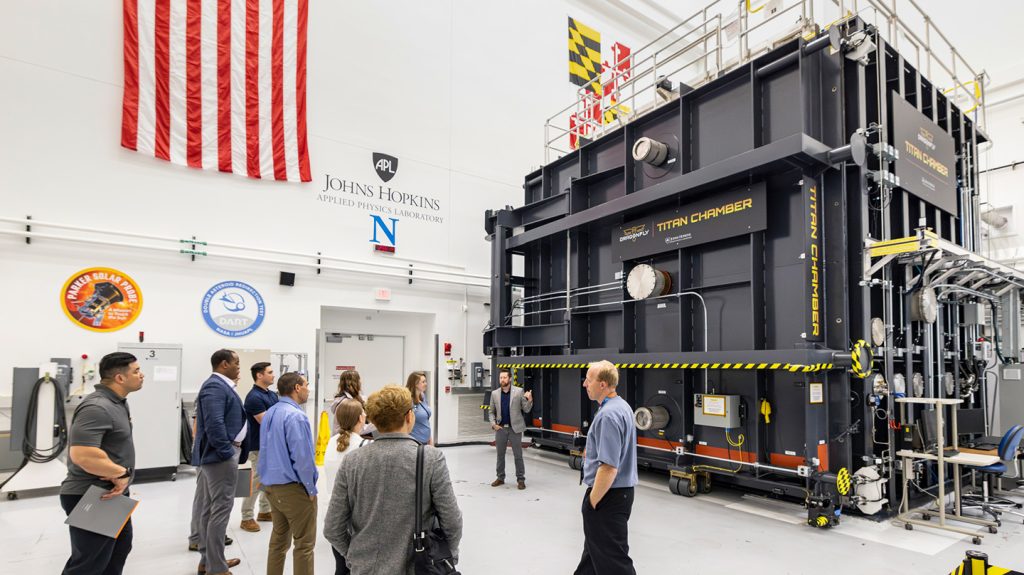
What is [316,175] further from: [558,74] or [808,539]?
[808,539]

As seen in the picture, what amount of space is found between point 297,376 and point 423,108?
8276 millimetres

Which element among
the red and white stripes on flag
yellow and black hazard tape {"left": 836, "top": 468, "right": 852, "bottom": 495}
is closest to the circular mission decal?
the red and white stripes on flag

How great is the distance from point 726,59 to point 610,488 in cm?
679

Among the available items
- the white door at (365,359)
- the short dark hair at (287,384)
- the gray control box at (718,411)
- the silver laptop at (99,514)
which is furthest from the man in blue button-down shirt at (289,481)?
the white door at (365,359)

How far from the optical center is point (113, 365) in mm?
3391

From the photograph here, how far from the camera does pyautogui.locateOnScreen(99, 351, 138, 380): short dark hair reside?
11.0ft

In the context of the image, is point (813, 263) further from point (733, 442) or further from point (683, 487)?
point (683, 487)

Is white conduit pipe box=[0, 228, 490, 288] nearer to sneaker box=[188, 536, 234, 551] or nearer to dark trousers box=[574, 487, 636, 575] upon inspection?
sneaker box=[188, 536, 234, 551]

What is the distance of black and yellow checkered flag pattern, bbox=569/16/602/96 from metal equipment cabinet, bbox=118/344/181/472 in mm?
9957

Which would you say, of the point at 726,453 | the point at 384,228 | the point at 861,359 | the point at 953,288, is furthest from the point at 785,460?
the point at 384,228

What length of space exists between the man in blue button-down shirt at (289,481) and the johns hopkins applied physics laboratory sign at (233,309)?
585cm

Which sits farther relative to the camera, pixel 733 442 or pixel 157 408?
pixel 157 408

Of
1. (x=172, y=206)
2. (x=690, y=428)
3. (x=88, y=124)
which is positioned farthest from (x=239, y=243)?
(x=690, y=428)

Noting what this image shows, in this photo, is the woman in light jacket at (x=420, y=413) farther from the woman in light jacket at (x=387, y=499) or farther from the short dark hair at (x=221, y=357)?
the woman in light jacket at (x=387, y=499)
